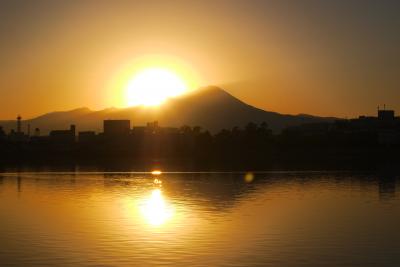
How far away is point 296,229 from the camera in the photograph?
111ft

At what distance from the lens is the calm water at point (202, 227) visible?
2597cm

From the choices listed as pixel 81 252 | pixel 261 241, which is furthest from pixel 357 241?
pixel 81 252

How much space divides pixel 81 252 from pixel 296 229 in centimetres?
1203

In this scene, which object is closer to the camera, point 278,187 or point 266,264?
point 266,264

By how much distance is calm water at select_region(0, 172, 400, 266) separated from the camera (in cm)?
2597

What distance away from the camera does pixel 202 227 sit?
112 feet

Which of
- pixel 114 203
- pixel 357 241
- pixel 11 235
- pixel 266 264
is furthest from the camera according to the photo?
pixel 114 203

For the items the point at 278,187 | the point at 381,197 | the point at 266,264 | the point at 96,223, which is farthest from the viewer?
the point at 278,187

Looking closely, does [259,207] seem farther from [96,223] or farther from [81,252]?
[81,252]

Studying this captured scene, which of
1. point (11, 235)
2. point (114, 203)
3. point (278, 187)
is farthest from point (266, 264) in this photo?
point (278, 187)

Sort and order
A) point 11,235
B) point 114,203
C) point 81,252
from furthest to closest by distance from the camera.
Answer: point 114,203
point 11,235
point 81,252

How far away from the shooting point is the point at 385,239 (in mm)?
30281

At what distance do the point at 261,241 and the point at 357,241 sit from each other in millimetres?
4395

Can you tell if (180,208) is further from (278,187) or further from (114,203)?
(278,187)
